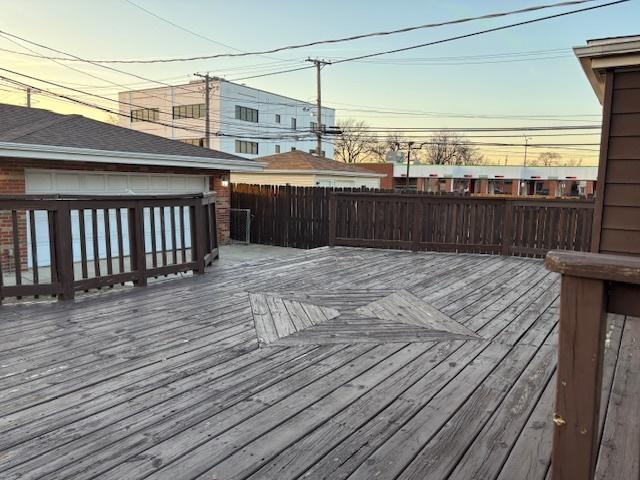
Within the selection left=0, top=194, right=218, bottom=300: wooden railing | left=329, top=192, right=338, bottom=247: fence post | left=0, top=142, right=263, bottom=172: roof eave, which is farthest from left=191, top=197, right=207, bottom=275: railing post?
left=0, top=142, right=263, bottom=172: roof eave

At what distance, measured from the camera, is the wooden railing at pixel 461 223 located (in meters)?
6.91

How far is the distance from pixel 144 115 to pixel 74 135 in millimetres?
34330

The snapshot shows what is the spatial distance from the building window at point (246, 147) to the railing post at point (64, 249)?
34062 mm

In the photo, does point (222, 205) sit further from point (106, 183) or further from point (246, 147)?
point (246, 147)

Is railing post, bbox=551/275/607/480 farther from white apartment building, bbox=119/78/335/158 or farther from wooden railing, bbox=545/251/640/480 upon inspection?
white apartment building, bbox=119/78/335/158

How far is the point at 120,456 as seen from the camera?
6.01 ft

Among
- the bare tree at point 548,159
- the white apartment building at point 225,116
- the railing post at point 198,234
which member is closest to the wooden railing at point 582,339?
the railing post at point 198,234

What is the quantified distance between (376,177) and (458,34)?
38.9 ft

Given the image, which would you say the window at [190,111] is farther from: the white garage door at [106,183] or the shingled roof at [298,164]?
the white garage door at [106,183]

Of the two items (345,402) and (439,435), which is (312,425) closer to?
(345,402)

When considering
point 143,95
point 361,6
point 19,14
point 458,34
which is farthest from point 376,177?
point 143,95

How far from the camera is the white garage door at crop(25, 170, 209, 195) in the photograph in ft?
29.1

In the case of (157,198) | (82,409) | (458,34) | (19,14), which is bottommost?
(82,409)

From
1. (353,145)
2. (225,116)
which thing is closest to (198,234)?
(225,116)
